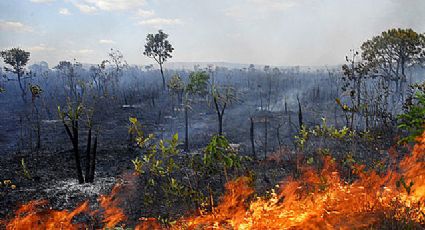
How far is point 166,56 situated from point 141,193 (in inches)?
1558

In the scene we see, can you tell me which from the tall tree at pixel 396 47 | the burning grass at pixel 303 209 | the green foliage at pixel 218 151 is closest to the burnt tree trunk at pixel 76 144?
the burning grass at pixel 303 209

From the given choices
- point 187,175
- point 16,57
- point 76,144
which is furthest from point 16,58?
point 187,175

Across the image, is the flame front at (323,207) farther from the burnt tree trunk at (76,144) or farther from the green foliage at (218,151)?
the burnt tree trunk at (76,144)

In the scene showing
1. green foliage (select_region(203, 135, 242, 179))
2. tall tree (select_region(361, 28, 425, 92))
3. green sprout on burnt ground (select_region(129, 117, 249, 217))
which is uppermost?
tall tree (select_region(361, 28, 425, 92))

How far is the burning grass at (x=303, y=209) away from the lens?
340 inches

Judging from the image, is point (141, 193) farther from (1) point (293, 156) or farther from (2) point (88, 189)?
(1) point (293, 156)

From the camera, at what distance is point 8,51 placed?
46.6 meters

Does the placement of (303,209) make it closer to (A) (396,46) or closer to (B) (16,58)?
(A) (396,46)

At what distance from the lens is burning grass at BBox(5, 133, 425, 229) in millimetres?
8625

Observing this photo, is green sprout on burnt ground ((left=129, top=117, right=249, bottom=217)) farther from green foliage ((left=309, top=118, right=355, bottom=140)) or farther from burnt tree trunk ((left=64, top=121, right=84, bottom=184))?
green foliage ((left=309, top=118, right=355, bottom=140))

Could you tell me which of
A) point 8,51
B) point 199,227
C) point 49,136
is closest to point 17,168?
point 49,136

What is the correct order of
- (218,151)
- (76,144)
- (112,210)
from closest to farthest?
(218,151), (112,210), (76,144)

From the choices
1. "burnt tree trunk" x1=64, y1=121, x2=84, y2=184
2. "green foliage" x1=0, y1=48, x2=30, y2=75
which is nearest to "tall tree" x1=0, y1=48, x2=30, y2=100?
"green foliage" x1=0, y1=48, x2=30, y2=75

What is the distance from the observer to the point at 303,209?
9.95 metres
